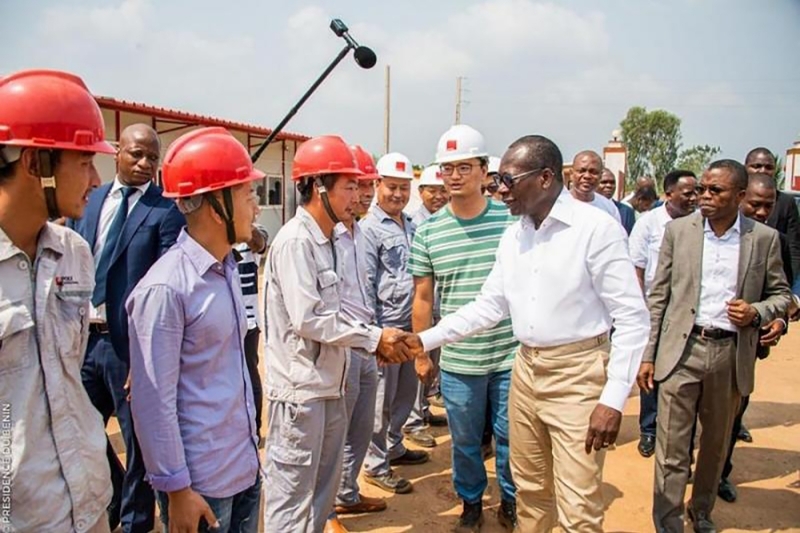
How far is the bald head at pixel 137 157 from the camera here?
350 centimetres

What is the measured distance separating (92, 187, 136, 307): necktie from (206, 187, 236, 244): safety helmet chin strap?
1.58m

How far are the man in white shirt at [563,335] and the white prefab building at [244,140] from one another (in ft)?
35.5

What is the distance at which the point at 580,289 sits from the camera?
274 centimetres

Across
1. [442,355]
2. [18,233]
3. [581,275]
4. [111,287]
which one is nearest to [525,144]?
[581,275]

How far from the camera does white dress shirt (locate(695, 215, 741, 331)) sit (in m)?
3.48

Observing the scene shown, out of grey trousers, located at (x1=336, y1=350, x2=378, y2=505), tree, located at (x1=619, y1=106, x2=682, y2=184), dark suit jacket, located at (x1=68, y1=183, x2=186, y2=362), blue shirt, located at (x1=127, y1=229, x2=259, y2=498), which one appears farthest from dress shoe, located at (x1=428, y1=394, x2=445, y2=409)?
tree, located at (x1=619, y1=106, x2=682, y2=184)

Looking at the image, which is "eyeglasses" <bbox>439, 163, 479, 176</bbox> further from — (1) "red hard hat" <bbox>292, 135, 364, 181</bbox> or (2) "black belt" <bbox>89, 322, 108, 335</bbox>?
(2) "black belt" <bbox>89, 322, 108, 335</bbox>

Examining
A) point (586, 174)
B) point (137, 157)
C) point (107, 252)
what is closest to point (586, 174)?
point (586, 174)

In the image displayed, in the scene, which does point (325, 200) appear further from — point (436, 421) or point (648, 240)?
point (648, 240)

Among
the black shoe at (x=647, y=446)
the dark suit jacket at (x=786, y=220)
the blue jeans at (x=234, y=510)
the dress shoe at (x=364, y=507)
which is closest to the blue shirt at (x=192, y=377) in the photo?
the blue jeans at (x=234, y=510)

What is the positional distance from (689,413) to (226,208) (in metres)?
2.95

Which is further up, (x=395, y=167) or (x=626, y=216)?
(x=395, y=167)

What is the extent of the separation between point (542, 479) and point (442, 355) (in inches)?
40.8

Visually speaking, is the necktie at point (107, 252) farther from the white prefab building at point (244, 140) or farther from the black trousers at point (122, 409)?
the white prefab building at point (244, 140)
